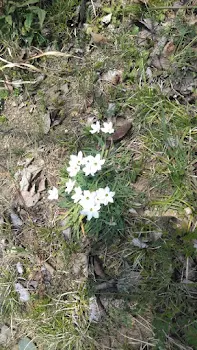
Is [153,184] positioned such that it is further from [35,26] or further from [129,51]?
[35,26]

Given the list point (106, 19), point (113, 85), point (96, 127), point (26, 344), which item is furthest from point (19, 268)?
point (106, 19)

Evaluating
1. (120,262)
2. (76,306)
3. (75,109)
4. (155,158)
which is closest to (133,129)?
(155,158)

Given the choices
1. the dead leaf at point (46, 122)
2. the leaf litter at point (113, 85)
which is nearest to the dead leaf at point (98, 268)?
the leaf litter at point (113, 85)

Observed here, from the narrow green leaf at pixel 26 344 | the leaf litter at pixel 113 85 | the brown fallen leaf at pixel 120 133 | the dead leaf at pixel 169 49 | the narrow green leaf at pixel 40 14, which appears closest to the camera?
the narrow green leaf at pixel 26 344

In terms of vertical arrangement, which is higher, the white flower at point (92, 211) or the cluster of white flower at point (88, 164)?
the cluster of white flower at point (88, 164)

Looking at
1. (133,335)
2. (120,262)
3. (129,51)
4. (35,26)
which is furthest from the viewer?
(35,26)

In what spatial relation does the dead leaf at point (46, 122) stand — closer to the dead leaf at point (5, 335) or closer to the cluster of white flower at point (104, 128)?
the cluster of white flower at point (104, 128)

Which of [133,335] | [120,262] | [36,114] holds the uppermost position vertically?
[36,114]

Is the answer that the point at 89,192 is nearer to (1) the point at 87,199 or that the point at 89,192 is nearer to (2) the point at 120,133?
(1) the point at 87,199
